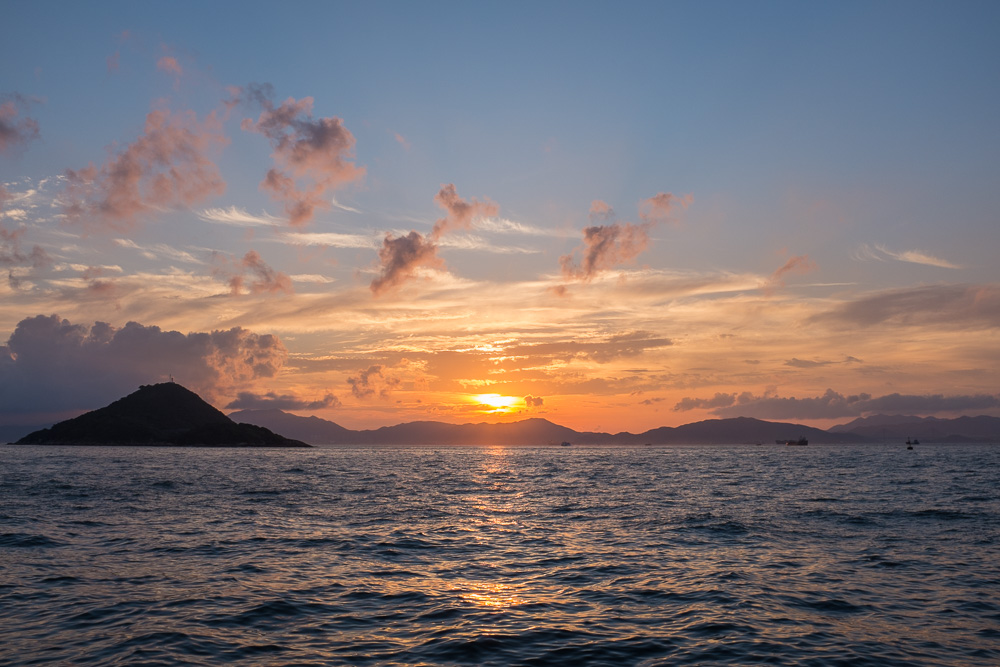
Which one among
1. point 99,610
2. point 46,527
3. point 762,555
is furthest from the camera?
A: point 46,527

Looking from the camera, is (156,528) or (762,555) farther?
(156,528)

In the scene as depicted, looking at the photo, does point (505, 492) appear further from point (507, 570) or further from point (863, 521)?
point (507, 570)

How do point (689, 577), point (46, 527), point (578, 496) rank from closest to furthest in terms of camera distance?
point (689, 577) → point (46, 527) → point (578, 496)

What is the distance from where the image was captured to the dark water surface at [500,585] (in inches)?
674

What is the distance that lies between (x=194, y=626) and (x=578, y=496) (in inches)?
1840

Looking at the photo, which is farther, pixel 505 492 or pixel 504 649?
pixel 505 492

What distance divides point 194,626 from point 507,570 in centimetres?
1287

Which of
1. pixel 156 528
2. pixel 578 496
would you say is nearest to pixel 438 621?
pixel 156 528

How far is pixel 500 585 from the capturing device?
966 inches

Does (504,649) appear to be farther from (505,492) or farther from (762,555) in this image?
(505,492)

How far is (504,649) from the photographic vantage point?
17.0m

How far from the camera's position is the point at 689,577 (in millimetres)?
25812

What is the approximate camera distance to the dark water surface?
1712 cm

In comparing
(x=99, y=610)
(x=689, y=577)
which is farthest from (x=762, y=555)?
(x=99, y=610)
